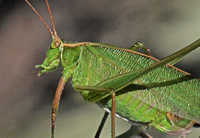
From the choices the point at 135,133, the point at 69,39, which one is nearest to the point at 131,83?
the point at 135,133

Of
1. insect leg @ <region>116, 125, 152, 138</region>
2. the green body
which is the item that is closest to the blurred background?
insect leg @ <region>116, 125, 152, 138</region>

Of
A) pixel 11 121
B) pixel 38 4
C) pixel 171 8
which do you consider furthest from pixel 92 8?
pixel 11 121

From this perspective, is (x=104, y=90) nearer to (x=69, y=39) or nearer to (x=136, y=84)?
(x=136, y=84)

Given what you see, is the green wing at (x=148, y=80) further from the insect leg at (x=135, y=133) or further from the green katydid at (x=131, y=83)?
the insect leg at (x=135, y=133)

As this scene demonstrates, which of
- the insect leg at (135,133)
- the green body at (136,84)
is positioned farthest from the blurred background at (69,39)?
the green body at (136,84)

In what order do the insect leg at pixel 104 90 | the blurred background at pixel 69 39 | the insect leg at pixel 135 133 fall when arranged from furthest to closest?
the blurred background at pixel 69 39 → the insect leg at pixel 135 133 → the insect leg at pixel 104 90

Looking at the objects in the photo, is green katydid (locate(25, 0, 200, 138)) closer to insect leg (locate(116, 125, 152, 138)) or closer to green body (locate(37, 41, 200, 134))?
green body (locate(37, 41, 200, 134))

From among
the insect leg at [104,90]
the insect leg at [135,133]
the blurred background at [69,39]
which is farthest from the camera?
the blurred background at [69,39]
